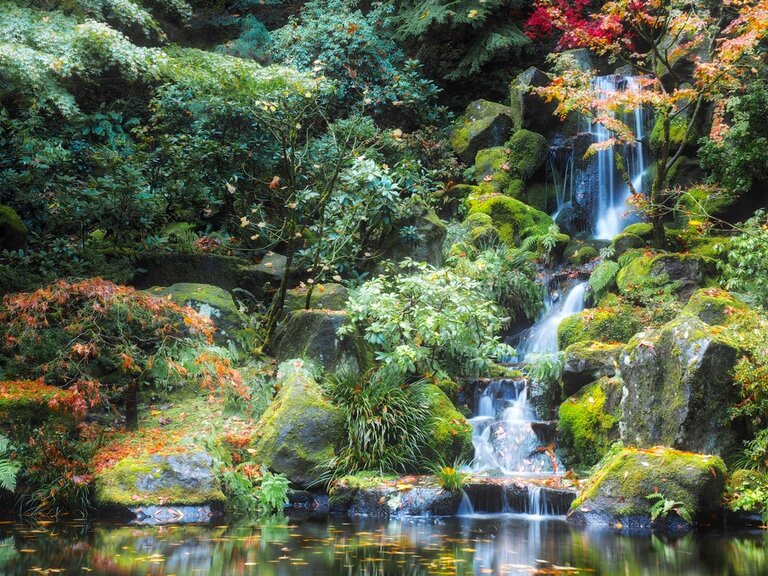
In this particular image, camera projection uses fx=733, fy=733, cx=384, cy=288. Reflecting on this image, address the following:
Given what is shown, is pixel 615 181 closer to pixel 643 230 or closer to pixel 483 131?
pixel 643 230

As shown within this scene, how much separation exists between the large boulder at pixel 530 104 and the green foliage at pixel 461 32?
1.26 meters

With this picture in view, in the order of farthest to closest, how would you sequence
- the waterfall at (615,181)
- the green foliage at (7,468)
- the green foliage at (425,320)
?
the waterfall at (615,181) < the green foliage at (425,320) < the green foliage at (7,468)

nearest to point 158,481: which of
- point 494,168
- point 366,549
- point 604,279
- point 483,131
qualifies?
point 366,549

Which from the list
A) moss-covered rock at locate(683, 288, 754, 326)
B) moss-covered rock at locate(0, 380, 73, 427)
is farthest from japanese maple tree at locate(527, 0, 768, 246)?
moss-covered rock at locate(0, 380, 73, 427)

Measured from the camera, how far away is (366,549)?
19.7ft

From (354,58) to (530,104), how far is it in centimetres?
444

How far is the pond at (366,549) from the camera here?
518cm

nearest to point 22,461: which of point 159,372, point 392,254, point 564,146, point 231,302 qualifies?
point 159,372

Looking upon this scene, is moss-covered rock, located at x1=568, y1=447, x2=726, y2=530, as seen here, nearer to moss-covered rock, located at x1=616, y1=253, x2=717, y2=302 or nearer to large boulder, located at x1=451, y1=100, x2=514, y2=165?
moss-covered rock, located at x1=616, y1=253, x2=717, y2=302

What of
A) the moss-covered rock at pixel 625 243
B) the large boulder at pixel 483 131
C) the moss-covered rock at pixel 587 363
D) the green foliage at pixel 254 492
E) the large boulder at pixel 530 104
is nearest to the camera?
the green foliage at pixel 254 492

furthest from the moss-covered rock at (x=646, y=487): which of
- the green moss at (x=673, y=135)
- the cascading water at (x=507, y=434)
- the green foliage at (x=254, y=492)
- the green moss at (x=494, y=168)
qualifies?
the green moss at (x=494, y=168)

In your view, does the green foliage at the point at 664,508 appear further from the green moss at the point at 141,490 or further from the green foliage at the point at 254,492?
the green moss at the point at 141,490

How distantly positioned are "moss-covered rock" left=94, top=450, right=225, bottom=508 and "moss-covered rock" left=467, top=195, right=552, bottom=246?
31.2 feet

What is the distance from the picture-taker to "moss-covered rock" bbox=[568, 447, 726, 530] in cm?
743
